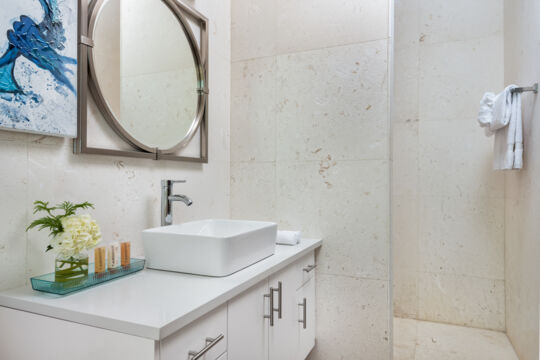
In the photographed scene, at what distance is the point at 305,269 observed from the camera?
5.30 ft

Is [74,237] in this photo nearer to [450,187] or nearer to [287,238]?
[287,238]

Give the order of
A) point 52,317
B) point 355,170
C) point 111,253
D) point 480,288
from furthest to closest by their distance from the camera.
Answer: point 480,288 → point 355,170 → point 111,253 → point 52,317

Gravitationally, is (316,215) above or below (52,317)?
above

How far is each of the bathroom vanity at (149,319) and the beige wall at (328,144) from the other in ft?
2.00

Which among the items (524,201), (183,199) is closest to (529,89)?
(524,201)

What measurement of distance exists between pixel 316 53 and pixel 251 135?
56cm

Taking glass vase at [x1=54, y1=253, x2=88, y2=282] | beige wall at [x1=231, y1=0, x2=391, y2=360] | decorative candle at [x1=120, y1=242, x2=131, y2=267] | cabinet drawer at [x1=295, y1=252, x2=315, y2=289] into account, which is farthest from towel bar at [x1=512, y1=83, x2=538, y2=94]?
glass vase at [x1=54, y1=253, x2=88, y2=282]

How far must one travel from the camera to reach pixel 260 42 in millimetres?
1931

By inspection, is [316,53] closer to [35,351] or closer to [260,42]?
[260,42]

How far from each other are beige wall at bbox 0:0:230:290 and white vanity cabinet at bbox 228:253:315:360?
532mm

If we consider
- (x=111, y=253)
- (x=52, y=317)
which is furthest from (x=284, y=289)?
(x=52, y=317)

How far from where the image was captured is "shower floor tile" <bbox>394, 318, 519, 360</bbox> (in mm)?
2154

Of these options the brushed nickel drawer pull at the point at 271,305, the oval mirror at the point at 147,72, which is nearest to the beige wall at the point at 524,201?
the brushed nickel drawer pull at the point at 271,305

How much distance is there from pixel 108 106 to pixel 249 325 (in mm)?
884
